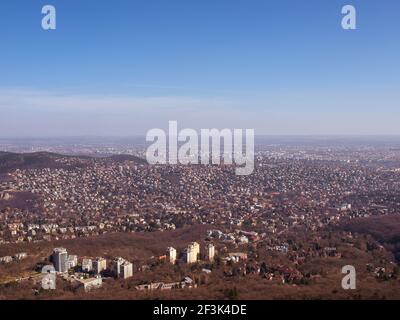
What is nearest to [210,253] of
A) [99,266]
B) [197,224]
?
[99,266]

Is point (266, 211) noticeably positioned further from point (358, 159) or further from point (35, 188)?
point (358, 159)

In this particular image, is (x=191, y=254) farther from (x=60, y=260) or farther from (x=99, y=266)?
(x=60, y=260)

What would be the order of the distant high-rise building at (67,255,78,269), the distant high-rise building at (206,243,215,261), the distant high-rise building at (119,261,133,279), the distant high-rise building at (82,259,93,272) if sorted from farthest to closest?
the distant high-rise building at (206,243,215,261), the distant high-rise building at (67,255,78,269), the distant high-rise building at (82,259,93,272), the distant high-rise building at (119,261,133,279)

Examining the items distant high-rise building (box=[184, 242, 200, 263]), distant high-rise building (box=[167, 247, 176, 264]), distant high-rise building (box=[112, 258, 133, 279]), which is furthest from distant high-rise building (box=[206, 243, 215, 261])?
distant high-rise building (box=[112, 258, 133, 279])

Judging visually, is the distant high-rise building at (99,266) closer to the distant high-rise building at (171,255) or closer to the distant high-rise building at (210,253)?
the distant high-rise building at (171,255)

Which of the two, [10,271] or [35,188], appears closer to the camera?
[10,271]

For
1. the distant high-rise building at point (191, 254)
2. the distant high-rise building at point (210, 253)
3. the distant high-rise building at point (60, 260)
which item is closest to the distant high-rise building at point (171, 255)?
the distant high-rise building at point (191, 254)

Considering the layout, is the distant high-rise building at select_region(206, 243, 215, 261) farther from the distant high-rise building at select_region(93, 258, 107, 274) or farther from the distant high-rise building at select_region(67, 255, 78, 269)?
the distant high-rise building at select_region(67, 255, 78, 269)
